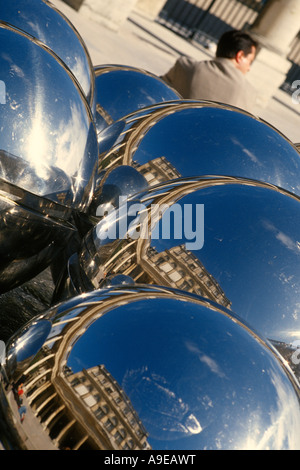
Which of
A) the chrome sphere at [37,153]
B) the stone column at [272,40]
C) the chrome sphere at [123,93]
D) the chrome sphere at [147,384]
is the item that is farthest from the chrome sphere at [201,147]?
the stone column at [272,40]

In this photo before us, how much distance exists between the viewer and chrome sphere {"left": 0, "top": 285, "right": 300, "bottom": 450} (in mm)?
931

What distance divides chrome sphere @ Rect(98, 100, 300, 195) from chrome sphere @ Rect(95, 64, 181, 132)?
0.43 metres

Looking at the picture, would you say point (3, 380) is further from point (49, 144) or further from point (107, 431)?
point (49, 144)

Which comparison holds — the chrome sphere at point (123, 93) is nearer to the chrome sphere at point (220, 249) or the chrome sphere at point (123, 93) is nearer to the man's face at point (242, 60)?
the chrome sphere at point (220, 249)

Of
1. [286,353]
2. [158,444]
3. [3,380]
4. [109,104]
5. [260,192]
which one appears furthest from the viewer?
[109,104]

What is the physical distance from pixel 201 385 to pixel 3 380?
320 mm

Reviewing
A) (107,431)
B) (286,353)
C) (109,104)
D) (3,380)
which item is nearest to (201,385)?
(107,431)

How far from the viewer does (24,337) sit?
1.10 metres

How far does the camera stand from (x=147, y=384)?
3.14 ft

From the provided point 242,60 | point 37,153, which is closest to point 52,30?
point 37,153

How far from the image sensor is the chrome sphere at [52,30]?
185 centimetres

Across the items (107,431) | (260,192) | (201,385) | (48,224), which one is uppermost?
(260,192)

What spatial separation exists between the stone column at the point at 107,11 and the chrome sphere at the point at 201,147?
26.2ft

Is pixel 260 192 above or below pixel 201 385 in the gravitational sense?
above
